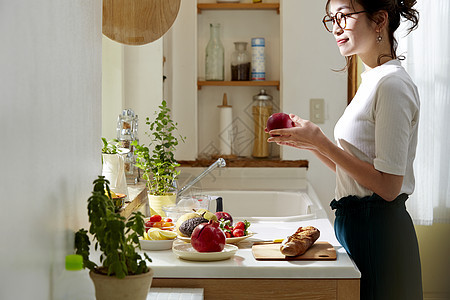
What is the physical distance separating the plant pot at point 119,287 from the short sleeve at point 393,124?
0.83m

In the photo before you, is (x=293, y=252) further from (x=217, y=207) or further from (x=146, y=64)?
(x=146, y=64)

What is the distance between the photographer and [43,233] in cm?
95

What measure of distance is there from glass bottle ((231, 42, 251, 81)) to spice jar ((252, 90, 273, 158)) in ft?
0.45

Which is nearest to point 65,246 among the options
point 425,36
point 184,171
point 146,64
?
point 146,64

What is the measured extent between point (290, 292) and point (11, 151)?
3.12ft

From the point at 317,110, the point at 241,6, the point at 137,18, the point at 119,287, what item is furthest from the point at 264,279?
the point at 241,6

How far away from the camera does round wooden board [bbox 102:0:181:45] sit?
5.96 feet

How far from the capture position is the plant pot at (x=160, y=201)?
2.16m

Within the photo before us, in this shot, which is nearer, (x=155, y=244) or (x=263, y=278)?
(x=263, y=278)

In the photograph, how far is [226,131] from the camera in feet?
11.2

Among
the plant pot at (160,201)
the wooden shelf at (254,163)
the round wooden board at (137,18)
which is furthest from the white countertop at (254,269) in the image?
the wooden shelf at (254,163)

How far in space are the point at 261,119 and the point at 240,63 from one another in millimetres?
337

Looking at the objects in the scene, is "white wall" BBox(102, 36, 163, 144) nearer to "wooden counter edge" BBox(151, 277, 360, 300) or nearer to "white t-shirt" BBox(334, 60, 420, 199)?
"white t-shirt" BBox(334, 60, 420, 199)

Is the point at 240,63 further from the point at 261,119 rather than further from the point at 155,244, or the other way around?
the point at 155,244
